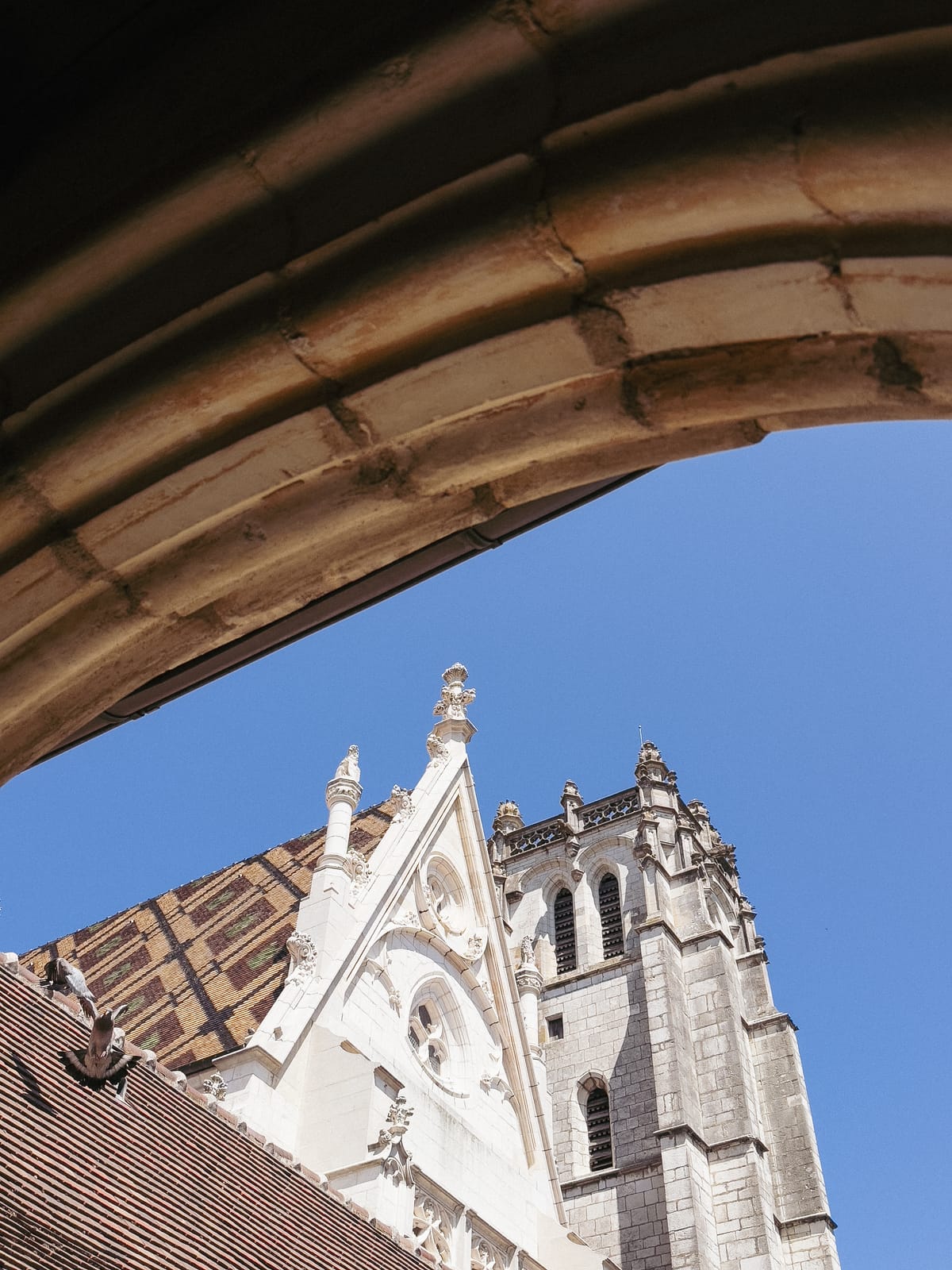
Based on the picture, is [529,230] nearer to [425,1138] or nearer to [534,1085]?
[425,1138]

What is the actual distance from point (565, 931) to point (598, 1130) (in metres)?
5.37

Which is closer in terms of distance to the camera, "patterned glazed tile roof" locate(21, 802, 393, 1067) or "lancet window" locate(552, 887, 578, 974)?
"patterned glazed tile roof" locate(21, 802, 393, 1067)

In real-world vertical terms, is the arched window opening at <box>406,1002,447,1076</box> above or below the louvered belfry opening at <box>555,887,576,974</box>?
below

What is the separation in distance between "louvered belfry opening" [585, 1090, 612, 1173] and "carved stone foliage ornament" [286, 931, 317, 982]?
41.9ft

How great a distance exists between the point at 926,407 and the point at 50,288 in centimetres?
159

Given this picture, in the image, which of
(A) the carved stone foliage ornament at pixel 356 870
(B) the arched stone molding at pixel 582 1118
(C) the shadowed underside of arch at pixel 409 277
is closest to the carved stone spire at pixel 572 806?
(B) the arched stone molding at pixel 582 1118

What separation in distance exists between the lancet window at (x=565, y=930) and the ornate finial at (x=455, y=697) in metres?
11.5

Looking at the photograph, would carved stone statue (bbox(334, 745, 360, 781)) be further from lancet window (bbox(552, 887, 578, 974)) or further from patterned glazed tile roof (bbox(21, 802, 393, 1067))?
lancet window (bbox(552, 887, 578, 974))

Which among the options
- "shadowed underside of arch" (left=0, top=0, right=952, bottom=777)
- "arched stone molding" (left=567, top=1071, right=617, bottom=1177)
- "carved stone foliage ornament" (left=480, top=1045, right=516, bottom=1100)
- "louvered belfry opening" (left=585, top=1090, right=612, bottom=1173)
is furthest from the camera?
"louvered belfry opening" (left=585, top=1090, right=612, bottom=1173)

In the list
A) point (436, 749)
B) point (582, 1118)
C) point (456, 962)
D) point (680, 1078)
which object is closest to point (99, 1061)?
point (456, 962)

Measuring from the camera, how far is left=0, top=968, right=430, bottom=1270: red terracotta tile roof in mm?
5461

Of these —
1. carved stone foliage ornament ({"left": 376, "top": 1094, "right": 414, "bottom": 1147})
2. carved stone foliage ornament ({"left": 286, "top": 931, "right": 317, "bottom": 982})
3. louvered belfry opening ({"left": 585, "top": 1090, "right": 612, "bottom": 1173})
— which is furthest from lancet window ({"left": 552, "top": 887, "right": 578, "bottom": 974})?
carved stone foliage ornament ({"left": 376, "top": 1094, "right": 414, "bottom": 1147})

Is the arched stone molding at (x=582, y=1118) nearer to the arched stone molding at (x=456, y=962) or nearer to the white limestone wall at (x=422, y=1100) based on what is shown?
the arched stone molding at (x=456, y=962)

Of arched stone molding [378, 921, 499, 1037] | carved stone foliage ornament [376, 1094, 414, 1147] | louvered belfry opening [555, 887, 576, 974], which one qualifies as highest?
louvered belfry opening [555, 887, 576, 974]
